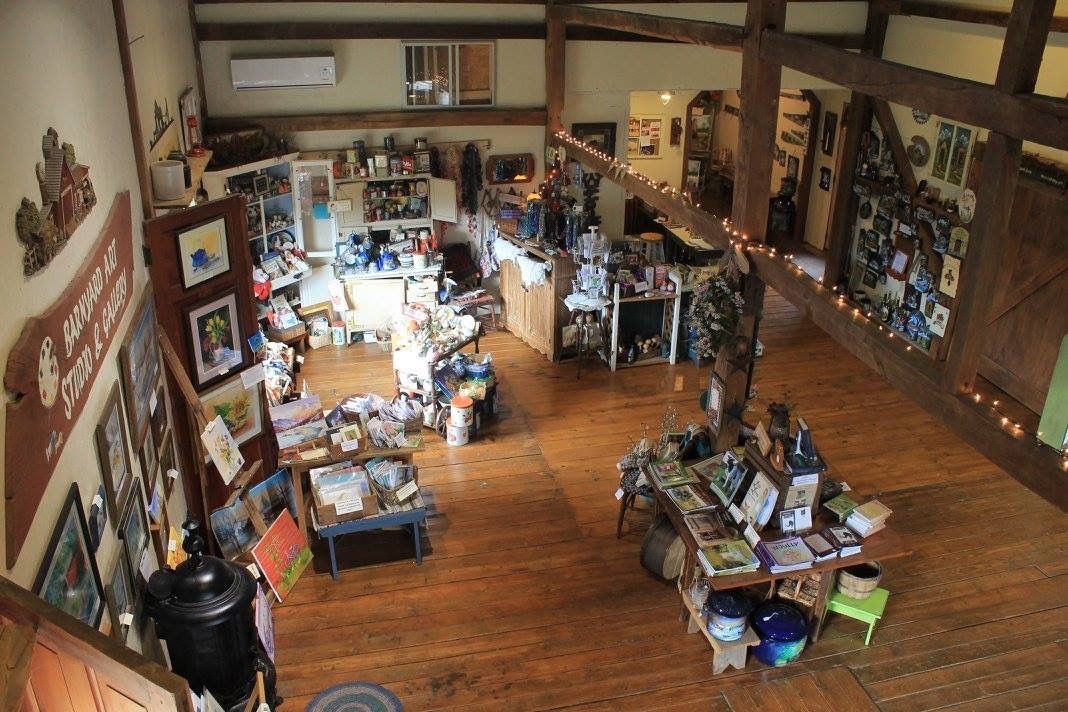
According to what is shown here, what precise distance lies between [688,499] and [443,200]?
5.37 meters

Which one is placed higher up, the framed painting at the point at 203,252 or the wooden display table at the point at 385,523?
the framed painting at the point at 203,252

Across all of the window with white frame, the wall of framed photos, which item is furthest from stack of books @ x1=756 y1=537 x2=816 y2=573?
the window with white frame

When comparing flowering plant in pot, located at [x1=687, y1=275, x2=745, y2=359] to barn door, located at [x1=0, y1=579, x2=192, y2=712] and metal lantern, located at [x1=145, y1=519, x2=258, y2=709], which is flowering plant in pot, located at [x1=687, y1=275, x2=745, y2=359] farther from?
barn door, located at [x1=0, y1=579, x2=192, y2=712]

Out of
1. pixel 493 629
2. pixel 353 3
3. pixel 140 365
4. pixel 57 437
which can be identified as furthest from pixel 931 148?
pixel 57 437

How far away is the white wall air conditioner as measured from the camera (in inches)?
365

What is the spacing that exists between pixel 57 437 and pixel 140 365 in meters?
1.64

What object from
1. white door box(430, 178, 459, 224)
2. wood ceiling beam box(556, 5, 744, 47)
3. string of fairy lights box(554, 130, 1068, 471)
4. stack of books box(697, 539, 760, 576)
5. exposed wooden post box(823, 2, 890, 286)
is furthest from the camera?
exposed wooden post box(823, 2, 890, 286)

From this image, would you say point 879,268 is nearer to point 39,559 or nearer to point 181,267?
point 181,267

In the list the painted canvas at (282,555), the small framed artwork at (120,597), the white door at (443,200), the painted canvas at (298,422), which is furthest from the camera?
the white door at (443,200)

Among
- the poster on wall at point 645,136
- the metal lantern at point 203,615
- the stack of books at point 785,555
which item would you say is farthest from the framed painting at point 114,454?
the poster on wall at point 645,136

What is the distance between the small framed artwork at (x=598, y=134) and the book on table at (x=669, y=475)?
521 centimetres

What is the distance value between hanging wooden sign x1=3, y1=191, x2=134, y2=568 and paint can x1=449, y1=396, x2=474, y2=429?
4.11 meters

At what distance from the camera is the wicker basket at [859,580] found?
19.4 ft

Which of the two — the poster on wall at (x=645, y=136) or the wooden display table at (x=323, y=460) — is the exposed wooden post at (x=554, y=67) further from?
the wooden display table at (x=323, y=460)
